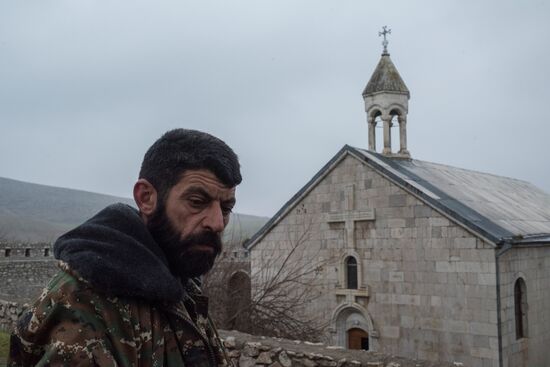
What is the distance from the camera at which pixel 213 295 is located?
10.1m

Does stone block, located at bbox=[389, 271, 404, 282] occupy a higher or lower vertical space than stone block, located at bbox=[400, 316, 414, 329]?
higher

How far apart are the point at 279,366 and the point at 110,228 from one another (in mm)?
4533

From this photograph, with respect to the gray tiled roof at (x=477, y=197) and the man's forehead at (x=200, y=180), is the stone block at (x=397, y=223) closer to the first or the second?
the gray tiled roof at (x=477, y=197)

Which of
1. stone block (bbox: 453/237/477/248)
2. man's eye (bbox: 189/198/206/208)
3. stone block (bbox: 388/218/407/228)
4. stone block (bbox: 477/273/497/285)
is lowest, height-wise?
man's eye (bbox: 189/198/206/208)

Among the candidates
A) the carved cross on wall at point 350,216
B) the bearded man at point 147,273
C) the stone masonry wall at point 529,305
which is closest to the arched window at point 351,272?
the carved cross on wall at point 350,216

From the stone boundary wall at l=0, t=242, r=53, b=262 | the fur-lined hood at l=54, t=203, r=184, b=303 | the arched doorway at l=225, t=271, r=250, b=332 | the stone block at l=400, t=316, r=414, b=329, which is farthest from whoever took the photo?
the stone boundary wall at l=0, t=242, r=53, b=262

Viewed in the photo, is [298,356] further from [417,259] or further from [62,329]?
[417,259]

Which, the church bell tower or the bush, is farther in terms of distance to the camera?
the church bell tower

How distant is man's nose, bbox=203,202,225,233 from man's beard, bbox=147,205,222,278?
0.02m

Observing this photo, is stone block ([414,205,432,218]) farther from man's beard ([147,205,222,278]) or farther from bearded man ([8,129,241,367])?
man's beard ([147,205,222,278])

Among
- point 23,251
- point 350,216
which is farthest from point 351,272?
point 23,251

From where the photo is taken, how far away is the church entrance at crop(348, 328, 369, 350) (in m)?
12.7

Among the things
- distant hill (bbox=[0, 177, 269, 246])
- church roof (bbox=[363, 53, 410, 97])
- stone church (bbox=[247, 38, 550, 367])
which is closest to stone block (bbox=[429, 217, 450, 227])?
stone church (bbox=[247, 38, 550, 367])

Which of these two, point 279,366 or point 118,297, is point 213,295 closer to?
point 279,366
